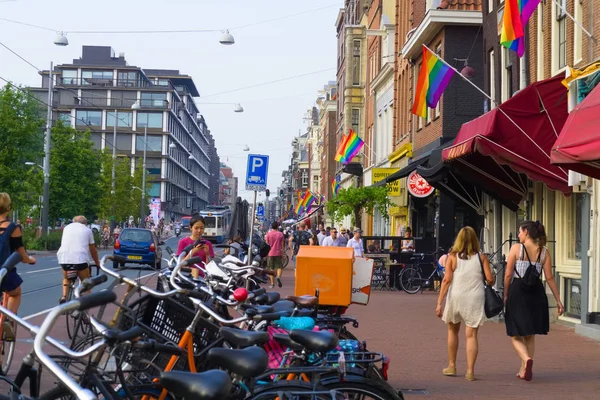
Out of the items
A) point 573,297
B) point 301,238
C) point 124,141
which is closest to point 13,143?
point 301,238

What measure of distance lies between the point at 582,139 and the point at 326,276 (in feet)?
10.7

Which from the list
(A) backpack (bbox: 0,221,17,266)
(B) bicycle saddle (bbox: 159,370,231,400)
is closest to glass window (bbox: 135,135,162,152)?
(A) backpack (bbox: 0,221,17,266)

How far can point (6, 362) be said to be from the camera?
8867 millimetres

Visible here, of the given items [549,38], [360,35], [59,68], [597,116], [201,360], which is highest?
[59,68]

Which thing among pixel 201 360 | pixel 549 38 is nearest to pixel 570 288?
pixel 549 38

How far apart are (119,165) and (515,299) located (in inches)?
3163

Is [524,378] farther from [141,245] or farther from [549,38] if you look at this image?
[141,245]

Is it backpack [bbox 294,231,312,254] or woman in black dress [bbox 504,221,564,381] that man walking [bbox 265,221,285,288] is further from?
woman in black dress [bbox 504,221,564,381]

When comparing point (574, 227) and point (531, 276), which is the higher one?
point (574, 227)

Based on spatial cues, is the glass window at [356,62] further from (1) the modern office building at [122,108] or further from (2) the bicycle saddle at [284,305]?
(1) the modern office building at [122,108]

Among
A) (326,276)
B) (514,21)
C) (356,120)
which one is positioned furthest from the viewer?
(356,120)

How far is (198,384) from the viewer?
3.11 meters

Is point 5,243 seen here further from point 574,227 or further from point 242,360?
point 574,227

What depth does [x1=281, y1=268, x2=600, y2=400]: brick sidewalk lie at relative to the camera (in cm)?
966
